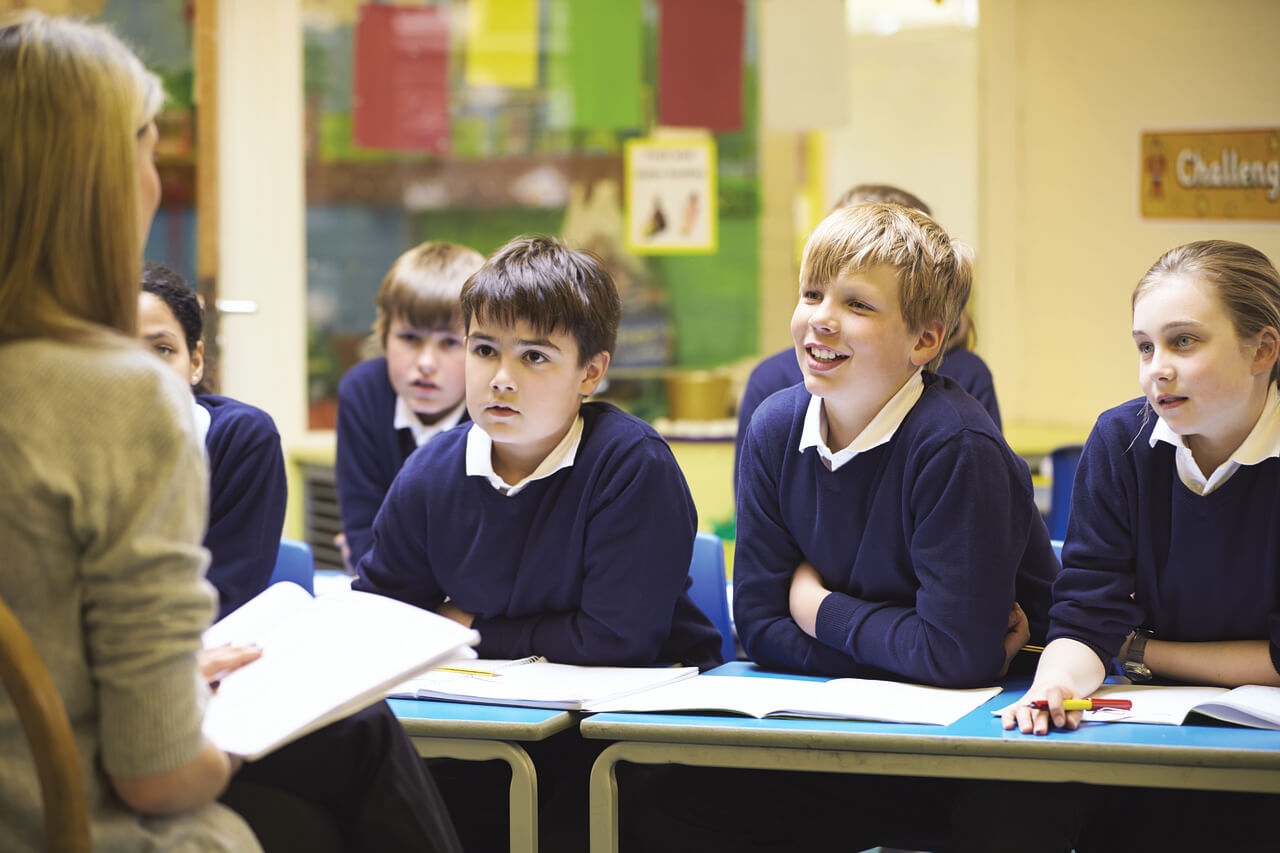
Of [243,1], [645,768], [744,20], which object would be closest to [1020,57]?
[744,20]

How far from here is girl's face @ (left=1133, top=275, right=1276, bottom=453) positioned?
1638 millimetres

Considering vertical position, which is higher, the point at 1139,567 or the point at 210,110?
the point at 210,110

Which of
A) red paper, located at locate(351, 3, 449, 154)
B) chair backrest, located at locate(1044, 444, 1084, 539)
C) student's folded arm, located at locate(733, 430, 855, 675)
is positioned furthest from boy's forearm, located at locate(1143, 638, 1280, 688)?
red paper, located at locate(351, 3, 449, 154)

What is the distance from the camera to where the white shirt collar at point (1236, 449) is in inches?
64.7

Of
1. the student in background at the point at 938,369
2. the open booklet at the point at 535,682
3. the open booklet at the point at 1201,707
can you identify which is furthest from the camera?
the student in background at the point at 938,369

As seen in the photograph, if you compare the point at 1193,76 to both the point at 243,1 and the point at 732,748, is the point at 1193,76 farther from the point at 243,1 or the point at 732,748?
the point at 732,748

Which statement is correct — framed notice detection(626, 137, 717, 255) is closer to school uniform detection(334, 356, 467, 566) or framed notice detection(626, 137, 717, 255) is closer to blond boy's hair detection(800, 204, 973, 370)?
school uniform detection(334, 356, 467, 566)

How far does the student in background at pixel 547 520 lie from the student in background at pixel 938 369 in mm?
646

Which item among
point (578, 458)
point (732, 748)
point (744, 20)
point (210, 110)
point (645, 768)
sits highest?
point (744, 20)

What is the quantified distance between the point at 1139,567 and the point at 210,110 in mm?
3250

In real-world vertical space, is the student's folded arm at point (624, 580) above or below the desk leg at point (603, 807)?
above

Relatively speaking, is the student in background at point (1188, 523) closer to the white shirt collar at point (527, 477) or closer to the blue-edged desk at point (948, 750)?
the blue-edged desk at point (948, 750)

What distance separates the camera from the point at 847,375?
1.82 meters

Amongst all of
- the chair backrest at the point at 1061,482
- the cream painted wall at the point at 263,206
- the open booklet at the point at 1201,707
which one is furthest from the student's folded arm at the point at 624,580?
the cream painted wall at the point at 263,206
